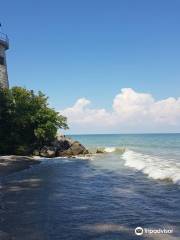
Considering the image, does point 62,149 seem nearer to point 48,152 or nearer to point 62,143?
point 62,143

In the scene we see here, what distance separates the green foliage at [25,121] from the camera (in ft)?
153

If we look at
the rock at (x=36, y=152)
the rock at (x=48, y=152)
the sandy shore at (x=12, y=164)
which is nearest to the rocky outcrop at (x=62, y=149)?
the rock at (x=48, y=152)

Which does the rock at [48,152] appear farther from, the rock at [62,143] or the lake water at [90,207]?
the lake water at [90,207]

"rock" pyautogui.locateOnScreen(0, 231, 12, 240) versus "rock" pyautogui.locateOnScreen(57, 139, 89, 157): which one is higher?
"rock" pyautogui.locateOnScreen(57, 139, 89, 157)

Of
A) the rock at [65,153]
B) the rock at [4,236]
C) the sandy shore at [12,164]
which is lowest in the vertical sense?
the rock at [4,236]

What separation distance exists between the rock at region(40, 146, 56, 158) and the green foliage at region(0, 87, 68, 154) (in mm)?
1012

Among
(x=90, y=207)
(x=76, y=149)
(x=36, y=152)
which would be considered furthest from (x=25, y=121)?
(x=90, y=207)

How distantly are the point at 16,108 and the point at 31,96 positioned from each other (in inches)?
143

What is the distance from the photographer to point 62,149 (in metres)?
52.2

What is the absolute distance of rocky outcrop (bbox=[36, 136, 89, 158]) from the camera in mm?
49138

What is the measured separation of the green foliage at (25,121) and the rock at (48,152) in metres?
1.01

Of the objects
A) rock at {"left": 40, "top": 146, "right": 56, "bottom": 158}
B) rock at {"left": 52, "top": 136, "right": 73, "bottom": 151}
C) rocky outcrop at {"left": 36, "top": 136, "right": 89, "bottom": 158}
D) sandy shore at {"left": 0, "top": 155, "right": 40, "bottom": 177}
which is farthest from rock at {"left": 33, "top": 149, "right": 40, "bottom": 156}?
sandy shore at {"left": 0, "top": 155, "right": 40, "bottom": 177}

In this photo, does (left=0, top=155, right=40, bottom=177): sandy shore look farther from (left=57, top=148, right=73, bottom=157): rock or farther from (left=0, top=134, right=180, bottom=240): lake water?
(left=57, top=148, right=73, bottom=157): rock

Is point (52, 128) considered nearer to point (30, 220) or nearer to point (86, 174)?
point (86, 174)
